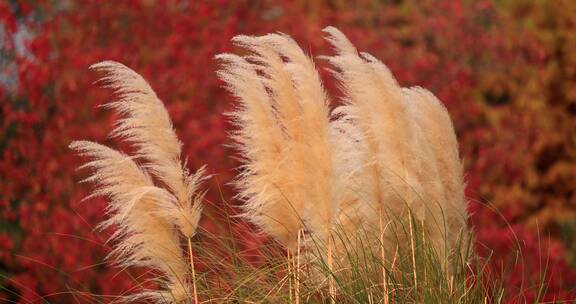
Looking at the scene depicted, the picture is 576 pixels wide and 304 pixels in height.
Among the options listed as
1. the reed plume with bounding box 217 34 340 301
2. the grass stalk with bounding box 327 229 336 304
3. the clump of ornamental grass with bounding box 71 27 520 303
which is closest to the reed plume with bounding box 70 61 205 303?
the clump of ornamental grass with bounding box 71 27 520 303

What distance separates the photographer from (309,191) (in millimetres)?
4723

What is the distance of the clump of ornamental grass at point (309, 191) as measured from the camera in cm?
466

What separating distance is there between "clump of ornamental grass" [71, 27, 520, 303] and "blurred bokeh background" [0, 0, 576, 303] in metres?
0.87

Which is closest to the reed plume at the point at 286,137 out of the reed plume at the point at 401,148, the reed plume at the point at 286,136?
the reed plume at the point at 286,136

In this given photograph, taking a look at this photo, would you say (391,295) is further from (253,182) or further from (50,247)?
(50,247)

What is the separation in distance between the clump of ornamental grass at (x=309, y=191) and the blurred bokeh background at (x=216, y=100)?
2.85ft

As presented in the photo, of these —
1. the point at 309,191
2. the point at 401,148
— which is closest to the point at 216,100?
the point at 401,148

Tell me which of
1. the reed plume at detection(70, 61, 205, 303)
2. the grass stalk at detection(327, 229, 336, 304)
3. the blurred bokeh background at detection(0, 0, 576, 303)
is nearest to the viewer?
the reed plume at detection(70, 61, 205, 303)

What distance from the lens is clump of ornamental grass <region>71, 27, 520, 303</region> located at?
4.66 meters

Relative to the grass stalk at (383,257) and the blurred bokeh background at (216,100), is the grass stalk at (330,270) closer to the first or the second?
the grass stalk at (383,257)

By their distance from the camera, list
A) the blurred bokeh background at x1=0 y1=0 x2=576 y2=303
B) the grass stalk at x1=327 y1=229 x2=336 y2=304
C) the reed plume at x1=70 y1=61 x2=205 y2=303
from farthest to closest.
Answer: the blurred bokeh background at x1=0 y1=0 x2=576 y2=303 < the grass stalk at x1=327 y1=229 x2=336 y2=304 < the reed plume at x1=70 y1=61 x2=205 y2=303

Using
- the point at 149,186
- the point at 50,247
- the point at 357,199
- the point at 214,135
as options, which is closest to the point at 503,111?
the point at 214,135

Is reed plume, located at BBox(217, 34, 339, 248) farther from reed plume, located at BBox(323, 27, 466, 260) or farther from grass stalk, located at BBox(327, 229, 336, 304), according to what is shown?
reed plume, located at BBox(323, 27, 466, 260)

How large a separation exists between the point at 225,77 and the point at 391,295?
113 centimetres
